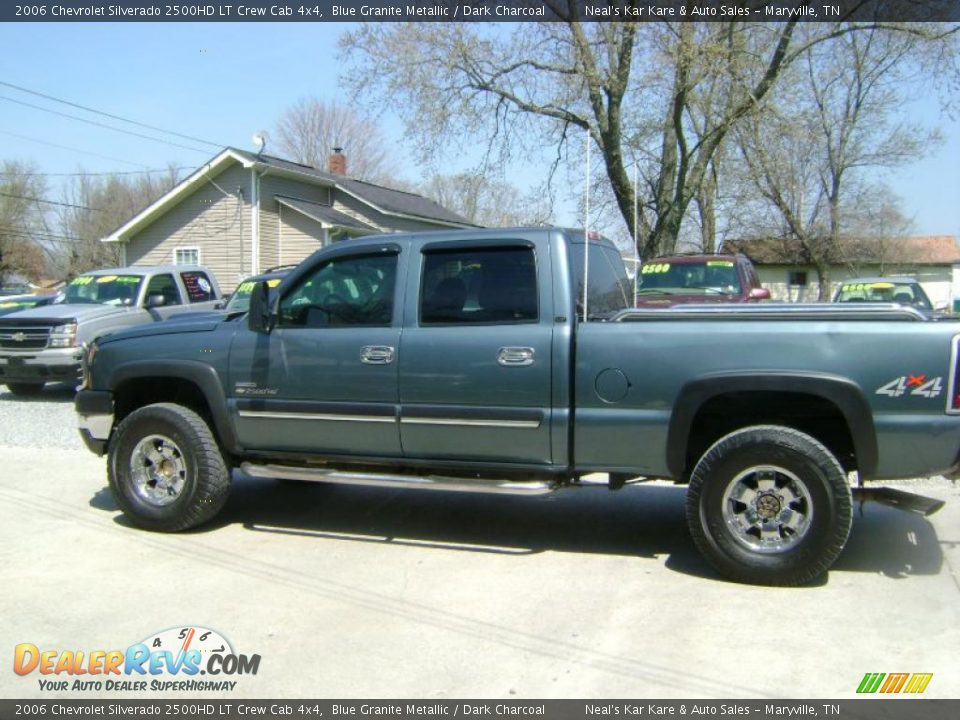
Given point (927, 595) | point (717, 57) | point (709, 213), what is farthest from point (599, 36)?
point (927, 595)

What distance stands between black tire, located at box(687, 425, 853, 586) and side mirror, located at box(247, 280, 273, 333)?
2.90 metres

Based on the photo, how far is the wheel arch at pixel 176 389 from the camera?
584 centimetres

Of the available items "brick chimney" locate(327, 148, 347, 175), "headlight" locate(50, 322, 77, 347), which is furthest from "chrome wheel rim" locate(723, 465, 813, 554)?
"brick chimney" locate(327, 148, 347, 175)

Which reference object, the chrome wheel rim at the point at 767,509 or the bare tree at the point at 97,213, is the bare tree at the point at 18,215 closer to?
the bare tree at the point at 97,213

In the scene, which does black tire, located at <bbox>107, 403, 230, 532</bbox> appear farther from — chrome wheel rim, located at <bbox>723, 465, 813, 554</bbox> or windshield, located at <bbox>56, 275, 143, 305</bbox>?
windshield, located at <bbox>56, 275, 143, 305</bbox>

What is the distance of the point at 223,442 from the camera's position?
5922 millimetres

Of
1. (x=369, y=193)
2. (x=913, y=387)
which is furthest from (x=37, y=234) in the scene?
(x=913, y=387)

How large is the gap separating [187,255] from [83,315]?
1416 cm

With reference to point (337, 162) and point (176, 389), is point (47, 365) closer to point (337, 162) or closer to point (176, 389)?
point (176, 389)

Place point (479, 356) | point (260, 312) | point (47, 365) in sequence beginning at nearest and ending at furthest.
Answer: point (479, 356) < point (260, 312) < point (47, 365)

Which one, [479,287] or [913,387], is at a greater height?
[479,287]

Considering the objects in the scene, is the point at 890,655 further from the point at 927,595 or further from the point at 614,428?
the point at 614,428

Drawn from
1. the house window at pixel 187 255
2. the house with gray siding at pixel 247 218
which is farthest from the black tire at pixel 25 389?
the house window at pixel 187 255

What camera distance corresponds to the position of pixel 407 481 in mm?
5379
